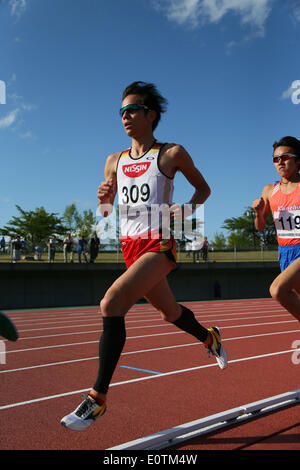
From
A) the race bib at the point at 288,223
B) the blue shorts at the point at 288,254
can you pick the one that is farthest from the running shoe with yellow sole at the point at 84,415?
the race bib at the point at 288,223

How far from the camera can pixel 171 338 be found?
28.8 ft

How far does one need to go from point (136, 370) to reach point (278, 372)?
1744 mm

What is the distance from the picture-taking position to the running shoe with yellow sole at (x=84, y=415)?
285cm

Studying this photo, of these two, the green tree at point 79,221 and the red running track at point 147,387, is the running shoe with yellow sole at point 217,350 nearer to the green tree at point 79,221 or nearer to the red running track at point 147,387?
the red running track at point 147,387

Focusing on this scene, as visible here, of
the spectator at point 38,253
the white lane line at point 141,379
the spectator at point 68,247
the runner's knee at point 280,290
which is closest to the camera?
the runner's knee at point 280,290

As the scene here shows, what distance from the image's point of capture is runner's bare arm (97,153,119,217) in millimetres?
3627

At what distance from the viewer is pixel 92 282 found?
72.7 ft

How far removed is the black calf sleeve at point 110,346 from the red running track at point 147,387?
49cm

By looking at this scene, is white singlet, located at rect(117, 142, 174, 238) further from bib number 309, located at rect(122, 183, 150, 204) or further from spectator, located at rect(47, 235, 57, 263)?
spectator, located at rect(47, 235, 57, 263)

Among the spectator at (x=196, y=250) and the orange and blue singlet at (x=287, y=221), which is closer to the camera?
the orange and blue singlet at (x=287, y=221)

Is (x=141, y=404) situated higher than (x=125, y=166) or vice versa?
(x=125, y=166)

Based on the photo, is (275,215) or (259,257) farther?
(259,257)
